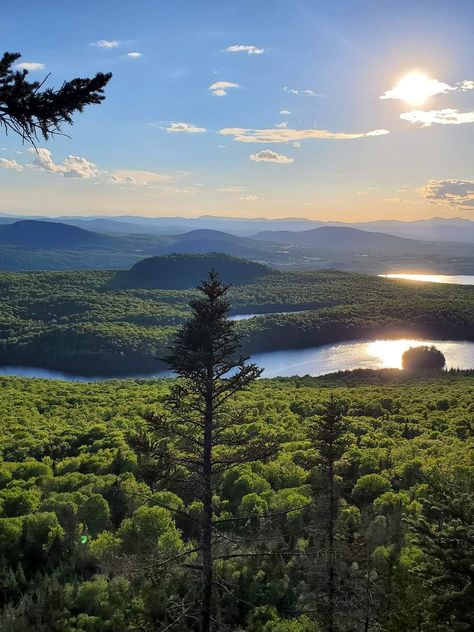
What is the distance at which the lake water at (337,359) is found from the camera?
407 feet

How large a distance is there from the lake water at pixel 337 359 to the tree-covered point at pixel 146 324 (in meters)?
4.99

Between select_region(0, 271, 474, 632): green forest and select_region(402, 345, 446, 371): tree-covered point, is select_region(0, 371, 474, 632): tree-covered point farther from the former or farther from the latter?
select_region(402, 345, 446, 371): tree-covered point

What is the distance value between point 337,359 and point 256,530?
10901 centimetres

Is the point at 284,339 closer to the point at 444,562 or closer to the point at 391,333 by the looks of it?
the point at 391,333

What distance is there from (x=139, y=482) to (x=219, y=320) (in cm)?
2645

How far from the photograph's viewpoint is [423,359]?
118m

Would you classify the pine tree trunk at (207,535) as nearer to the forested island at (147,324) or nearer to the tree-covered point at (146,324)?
the tree-covered point at (146,324)

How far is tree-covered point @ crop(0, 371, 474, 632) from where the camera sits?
45.6ft

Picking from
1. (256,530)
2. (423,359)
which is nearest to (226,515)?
(256,530)

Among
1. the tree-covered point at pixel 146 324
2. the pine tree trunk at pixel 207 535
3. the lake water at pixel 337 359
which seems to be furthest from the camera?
the tree-covered point at pixel 146 324

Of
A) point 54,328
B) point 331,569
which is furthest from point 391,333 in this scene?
point 331,569

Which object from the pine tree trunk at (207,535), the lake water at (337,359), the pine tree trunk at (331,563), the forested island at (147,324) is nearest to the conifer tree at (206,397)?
the pine tree trunk at (207,535)

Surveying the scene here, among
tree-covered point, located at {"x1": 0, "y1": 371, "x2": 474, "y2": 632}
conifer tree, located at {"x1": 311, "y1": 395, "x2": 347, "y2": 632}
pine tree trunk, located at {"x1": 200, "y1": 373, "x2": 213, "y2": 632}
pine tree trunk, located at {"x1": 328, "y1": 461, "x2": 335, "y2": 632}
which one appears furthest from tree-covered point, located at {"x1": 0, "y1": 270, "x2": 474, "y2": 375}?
pine tree trunk, located at {"x1": 200, "y1": 373, "x2": 213, "y2": 632}

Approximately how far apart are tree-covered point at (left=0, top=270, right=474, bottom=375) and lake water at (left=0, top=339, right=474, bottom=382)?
499 cm
